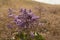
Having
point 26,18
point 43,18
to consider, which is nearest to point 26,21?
point 26,18

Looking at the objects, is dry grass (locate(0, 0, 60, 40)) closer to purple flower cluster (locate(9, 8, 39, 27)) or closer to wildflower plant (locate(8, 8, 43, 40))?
wildflower plant (locate(8, 8, 43, 40))

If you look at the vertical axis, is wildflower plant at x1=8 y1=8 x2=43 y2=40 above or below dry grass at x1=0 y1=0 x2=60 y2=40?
above

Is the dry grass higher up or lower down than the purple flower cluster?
lower down

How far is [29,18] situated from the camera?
139 inches

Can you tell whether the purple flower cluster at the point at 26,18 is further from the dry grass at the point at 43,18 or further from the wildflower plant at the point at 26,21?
the dry grass at the point at 43,18

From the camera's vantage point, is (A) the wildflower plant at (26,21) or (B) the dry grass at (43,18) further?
(B) the dry grass at (43,18)

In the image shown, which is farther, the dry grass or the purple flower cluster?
the dry grass

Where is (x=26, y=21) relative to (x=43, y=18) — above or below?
above

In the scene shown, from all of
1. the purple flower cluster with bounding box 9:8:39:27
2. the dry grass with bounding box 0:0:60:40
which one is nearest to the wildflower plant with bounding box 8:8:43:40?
the purple flower cluster with bounding box 9:8:39:27

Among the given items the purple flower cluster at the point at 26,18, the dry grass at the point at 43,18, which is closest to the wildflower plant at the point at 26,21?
the purple flower cluster at the point at 26,18

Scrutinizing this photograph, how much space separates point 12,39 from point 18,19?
1.18 metres

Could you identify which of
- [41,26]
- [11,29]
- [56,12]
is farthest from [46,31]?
[56,12]

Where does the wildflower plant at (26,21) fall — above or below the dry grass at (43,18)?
above

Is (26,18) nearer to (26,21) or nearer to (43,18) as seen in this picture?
(26,21)
